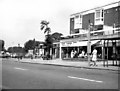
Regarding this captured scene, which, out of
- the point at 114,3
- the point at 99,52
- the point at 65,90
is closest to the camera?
the point at 65,90

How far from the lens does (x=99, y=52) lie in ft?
147

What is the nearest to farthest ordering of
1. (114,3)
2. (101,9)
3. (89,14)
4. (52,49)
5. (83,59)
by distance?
(83,59) → (114,3) → (101,9) → (89,14) → (52,49)

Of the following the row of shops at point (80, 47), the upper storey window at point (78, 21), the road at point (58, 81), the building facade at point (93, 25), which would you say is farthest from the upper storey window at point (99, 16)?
the road at point (58, 81)

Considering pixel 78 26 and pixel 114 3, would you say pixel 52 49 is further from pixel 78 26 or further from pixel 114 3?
pixel 114 3

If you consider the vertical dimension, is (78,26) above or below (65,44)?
above

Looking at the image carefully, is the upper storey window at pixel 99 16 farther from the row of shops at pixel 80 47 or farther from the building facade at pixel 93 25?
the row of shops at pixel 80 47

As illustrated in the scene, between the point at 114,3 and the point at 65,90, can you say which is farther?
the point at 114,3

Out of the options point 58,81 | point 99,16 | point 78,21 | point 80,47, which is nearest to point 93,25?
point 99,16

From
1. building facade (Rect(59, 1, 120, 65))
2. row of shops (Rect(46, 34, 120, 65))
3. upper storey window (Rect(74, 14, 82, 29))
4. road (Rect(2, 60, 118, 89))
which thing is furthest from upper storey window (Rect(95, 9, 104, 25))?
road (Rect(2, 60, 118, 89))

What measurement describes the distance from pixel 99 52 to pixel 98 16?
11.2 m

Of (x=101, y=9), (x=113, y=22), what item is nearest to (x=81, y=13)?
(x=101, y=9)

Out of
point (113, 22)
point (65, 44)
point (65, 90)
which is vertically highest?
Answer: point (113, 22)

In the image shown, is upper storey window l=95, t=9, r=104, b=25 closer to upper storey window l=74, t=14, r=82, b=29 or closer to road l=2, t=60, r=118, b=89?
upper storey window l=74, t=14, r=82, b=29

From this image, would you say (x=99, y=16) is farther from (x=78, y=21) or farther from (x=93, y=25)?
(x=78, y=21)
